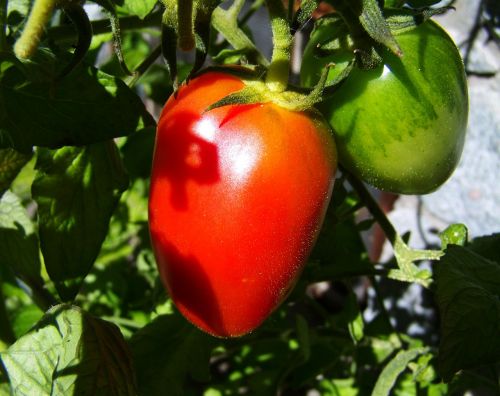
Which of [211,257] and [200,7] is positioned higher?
[200,7]

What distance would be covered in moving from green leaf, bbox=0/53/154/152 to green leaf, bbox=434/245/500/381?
0.30 meters

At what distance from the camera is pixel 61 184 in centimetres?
68

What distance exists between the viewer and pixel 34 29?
14.9 inches

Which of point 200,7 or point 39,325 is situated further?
point 39,325

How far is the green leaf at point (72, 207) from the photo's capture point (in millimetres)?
672

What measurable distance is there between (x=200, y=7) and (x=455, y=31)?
650 millimetres

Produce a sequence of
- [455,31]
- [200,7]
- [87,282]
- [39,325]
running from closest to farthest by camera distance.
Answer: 1. [200,7]
2. [39,325]
3. [455,31]
4. [87,282]

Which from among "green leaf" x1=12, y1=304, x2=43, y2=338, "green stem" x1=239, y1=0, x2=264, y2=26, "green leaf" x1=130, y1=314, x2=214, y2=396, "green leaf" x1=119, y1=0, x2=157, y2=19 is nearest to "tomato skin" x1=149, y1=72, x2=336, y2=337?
"green leaf" x1=119, y1=0, x2=157, y2=19

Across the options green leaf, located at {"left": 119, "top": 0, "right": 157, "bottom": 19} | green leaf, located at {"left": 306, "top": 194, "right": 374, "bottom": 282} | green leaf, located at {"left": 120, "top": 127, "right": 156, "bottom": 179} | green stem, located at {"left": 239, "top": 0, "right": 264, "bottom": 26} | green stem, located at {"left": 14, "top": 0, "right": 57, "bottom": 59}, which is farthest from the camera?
green leaf, located at {"left": 120, "top": 127, "right": 156, "bottom": 179}

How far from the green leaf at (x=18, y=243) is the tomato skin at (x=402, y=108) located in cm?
36

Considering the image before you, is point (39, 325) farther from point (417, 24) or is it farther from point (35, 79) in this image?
point (417, 24)

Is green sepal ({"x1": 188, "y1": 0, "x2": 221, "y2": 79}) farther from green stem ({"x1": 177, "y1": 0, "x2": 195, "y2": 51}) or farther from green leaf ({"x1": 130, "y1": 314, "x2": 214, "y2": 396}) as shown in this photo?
green leaf ({"x1": 130, "y1": 314, "x2": 214, "y2": 396})

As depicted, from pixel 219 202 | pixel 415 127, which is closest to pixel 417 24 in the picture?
pixel 415 127

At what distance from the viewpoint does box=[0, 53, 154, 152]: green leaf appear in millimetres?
562
